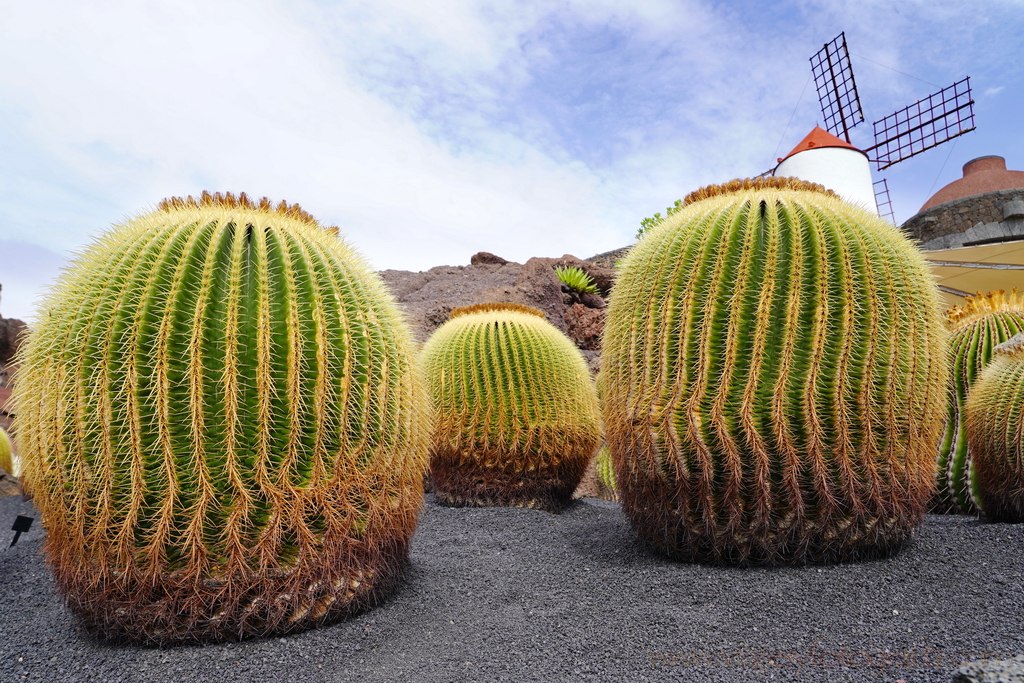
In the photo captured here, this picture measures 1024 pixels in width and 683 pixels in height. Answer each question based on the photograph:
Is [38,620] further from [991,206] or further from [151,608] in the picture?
[991,206]

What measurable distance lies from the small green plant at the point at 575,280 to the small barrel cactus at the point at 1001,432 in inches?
301

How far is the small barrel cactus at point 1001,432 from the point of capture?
147 inches

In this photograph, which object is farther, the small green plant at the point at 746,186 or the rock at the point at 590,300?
the rock at the point at 590,300

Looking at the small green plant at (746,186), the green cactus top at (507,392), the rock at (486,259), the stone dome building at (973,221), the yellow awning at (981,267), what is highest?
the stone dome building at (973,221)

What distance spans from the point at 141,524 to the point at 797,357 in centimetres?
260

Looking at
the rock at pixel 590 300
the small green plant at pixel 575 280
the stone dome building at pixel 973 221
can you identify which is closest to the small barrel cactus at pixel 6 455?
the small green plant at pixel 575 280

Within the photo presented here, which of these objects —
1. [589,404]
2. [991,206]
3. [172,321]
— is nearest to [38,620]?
[172,321]

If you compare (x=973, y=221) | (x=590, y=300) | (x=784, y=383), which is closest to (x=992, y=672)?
(x=784, y=383)

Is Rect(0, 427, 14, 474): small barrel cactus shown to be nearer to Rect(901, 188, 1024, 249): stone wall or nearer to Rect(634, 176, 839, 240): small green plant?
Rect(634, 176, 839, 240): small green plant

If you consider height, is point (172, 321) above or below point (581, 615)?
above

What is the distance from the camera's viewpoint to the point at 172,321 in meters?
2.39

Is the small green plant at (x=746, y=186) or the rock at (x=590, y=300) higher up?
the rock at (x=590, y=300)

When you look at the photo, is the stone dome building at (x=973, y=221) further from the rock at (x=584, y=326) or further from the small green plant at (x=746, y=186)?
the small green plant at (x=746, y=186)

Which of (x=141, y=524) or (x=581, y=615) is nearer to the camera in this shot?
(x=141, y=524)
